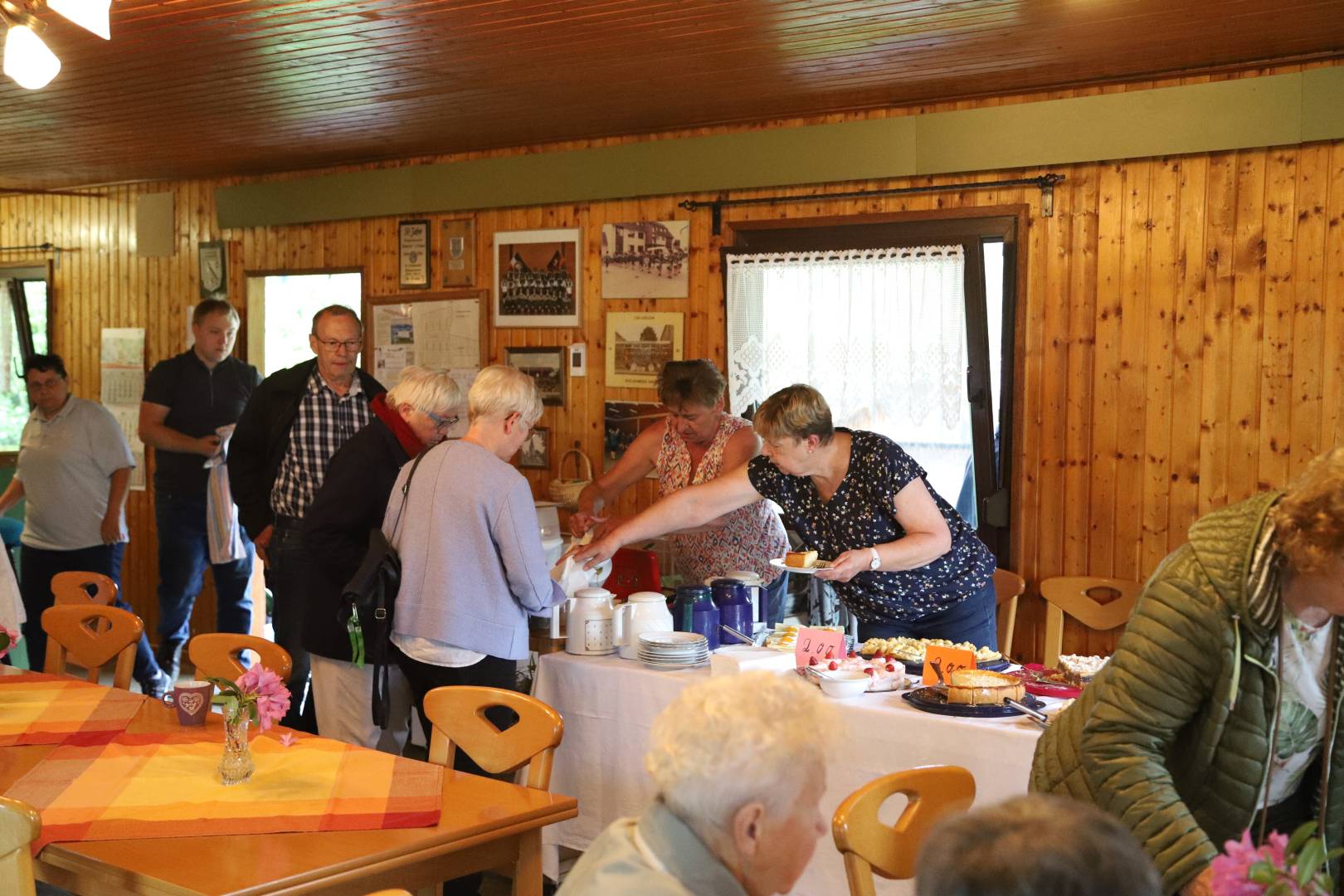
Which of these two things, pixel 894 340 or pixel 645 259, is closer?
pixel 894 340

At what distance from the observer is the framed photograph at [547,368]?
6.41m

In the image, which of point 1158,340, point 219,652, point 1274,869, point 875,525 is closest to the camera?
point 1274,869

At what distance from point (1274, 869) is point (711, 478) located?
11.0 ft

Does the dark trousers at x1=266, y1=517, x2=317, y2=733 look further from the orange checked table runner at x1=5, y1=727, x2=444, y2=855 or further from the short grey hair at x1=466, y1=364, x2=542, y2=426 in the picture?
the orange checked table runner at x1=5, y1=727, x2=444, y2=855

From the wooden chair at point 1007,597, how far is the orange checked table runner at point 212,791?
2772 millimetres

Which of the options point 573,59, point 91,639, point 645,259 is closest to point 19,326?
point 645,259

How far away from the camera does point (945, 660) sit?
3.36m

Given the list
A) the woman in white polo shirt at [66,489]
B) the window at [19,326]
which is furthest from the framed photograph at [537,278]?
the window at [19,326]

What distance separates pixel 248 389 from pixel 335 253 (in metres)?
1.01

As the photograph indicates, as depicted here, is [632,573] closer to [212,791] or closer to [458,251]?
[212,791]

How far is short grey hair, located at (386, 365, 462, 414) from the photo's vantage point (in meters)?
3.95

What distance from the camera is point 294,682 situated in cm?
478

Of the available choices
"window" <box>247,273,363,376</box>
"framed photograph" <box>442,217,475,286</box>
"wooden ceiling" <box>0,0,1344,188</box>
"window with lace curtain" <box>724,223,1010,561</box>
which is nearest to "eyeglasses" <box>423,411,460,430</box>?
"wooden ceiling" <box>0,0,1344,188</box>

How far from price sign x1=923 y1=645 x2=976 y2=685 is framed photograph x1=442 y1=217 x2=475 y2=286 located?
3.88m
